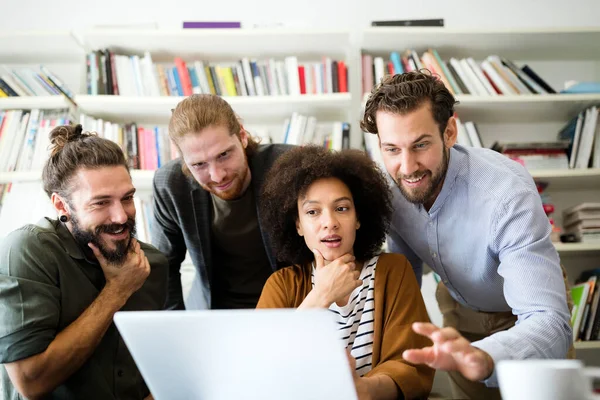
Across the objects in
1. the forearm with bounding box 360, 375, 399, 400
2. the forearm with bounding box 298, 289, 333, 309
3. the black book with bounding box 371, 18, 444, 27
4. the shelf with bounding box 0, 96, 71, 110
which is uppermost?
the black book with bounding box 371, 18, 444, 27

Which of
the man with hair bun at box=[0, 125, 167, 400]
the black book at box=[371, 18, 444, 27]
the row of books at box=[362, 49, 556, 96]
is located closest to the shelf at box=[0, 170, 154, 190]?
the man with hair bun at box=[0, 125, 167, 400]

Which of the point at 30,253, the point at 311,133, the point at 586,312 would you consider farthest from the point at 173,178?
the point at 586,312

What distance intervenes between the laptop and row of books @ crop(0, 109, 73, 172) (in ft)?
7.00

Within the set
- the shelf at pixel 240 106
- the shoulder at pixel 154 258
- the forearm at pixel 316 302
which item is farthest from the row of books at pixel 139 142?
the forearm at pixel 316 302

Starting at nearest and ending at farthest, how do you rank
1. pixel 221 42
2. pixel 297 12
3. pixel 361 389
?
pixel 361 389 < pixel 221 42 < pixel 297 12

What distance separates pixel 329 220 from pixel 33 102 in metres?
1.99

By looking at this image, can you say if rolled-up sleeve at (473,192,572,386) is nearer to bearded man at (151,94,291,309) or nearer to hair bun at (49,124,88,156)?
bearded man at (151,94,291,309)

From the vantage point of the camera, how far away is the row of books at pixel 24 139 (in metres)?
2.71

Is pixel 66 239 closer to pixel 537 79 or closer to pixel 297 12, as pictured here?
pixel 297 12

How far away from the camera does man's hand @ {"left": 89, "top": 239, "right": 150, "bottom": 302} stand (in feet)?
4.93

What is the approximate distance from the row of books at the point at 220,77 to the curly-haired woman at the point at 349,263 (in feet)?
4.02

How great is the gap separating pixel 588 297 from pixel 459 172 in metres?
1.59

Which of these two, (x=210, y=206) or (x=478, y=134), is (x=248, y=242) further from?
(x=478, y=134)

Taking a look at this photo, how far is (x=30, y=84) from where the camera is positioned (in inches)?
112
